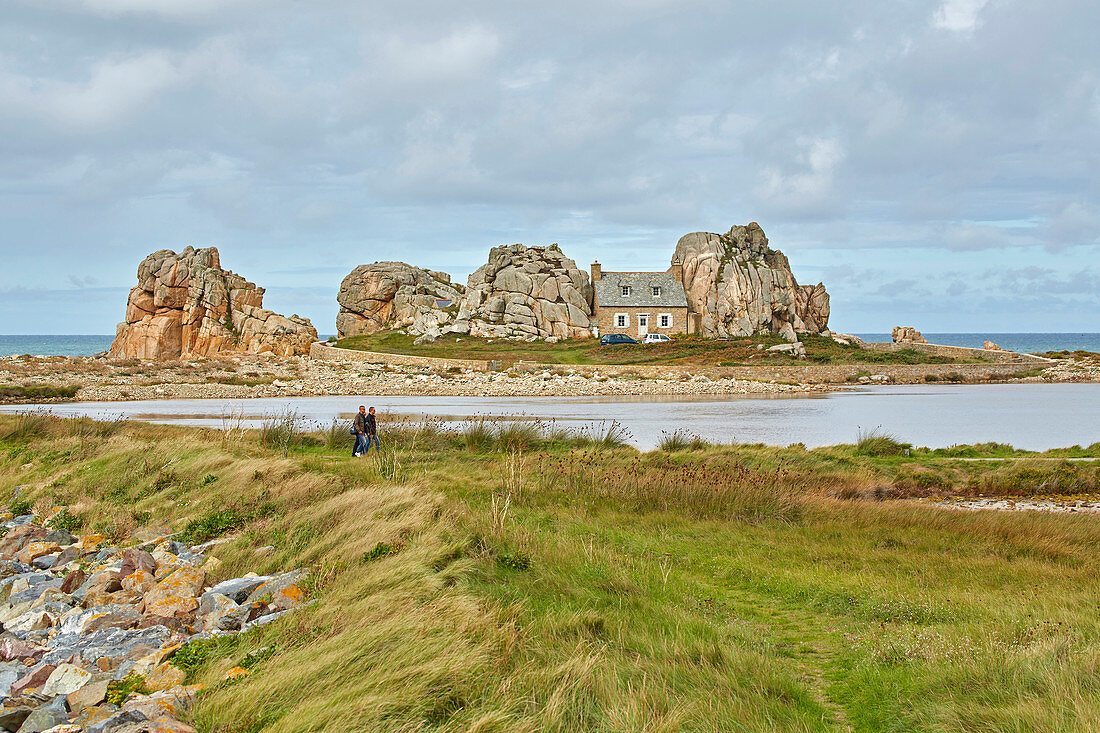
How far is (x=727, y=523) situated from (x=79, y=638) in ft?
26.8

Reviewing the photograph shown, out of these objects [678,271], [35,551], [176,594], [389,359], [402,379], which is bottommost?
[35,551]

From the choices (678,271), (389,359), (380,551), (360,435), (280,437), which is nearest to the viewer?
(380,551)

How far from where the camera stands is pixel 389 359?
57.1 metres

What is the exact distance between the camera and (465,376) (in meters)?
50.5

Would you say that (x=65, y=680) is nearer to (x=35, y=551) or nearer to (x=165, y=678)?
(x=165, y=678)

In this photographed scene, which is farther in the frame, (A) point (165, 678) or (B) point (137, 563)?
(B) point (137, 563)

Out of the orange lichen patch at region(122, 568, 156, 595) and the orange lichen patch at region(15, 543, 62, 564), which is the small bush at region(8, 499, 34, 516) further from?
the orange lichen patch at region(122, 568, 156, 595)

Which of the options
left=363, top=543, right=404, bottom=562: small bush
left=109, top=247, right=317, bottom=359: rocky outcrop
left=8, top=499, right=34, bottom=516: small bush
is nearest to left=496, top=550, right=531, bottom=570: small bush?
left=363, top=543, right=404, bottom=562: small bush

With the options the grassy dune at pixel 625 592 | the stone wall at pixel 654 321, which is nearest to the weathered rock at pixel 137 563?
the grassy dune at pixel 625 592

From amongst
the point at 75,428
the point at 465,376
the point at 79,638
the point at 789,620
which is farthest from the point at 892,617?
the point at 465,376

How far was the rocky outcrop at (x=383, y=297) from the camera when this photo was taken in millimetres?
77188

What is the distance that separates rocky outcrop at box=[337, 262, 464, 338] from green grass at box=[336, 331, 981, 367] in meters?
9.32

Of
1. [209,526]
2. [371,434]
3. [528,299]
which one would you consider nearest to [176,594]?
[209,526]

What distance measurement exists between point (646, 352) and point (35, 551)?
52.0 meters
